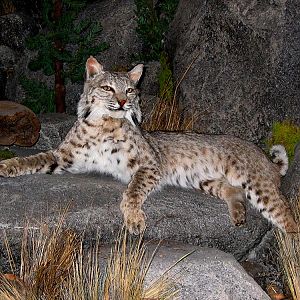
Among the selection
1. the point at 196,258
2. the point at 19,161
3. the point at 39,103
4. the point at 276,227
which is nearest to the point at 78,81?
the point at 39,103

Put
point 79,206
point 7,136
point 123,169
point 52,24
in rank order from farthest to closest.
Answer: point 52,24 < point 7,136 < point 123,169 < point 79,206

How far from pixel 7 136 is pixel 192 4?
2.89 metres

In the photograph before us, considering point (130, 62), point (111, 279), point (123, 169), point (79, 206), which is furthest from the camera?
point (130, 62)

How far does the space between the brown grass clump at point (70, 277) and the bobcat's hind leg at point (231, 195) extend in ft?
4.45

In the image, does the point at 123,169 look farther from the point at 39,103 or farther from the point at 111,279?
the point at 39,103

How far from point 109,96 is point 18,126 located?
199 centimetres

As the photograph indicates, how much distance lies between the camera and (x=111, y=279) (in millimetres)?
4141

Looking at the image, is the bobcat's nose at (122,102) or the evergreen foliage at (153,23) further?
the evergreen foliage at (153,23)

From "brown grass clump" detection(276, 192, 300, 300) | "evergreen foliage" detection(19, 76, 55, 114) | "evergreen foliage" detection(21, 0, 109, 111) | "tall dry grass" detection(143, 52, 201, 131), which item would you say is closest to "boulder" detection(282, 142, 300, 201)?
"brown grass clump" detection(276, 192, 300, 300)

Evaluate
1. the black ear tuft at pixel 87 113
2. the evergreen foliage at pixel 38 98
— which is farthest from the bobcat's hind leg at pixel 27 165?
the evergreen foliage at pixel 38 98

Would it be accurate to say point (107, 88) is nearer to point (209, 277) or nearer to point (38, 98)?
point (209, 277)

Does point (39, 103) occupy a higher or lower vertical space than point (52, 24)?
lower

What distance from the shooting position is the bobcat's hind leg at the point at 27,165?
5.88 meters

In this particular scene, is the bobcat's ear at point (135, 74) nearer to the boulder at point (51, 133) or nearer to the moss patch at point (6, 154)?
the moss patch at point (6, 154)
